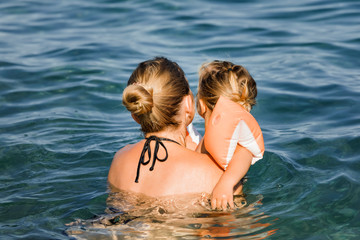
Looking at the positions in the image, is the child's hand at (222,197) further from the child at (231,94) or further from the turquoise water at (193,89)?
the turquoise water at (193,89)

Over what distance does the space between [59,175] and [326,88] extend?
13.7 ft

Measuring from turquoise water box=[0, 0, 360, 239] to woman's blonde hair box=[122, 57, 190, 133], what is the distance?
2.49 ft

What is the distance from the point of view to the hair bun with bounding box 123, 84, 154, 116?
391cm

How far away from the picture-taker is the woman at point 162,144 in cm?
405

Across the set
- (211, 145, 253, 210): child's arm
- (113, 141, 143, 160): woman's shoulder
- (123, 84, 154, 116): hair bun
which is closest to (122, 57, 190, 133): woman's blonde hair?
(123, 84, 154, 116): hair bun

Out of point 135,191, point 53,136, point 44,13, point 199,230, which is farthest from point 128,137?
point 44,13

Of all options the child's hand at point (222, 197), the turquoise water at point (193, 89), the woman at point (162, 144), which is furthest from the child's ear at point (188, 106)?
the turquoise water at point (193, 89)

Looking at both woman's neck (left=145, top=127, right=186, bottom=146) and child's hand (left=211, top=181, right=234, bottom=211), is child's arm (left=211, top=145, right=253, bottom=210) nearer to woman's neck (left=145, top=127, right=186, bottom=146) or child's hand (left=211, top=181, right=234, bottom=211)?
child's hand (left=211, top=181, right=234, bottom=211)

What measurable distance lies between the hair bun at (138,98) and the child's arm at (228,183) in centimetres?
79

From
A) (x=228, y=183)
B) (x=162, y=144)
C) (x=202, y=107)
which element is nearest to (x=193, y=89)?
(x=202, y=107)

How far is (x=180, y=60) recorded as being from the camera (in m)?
9.36

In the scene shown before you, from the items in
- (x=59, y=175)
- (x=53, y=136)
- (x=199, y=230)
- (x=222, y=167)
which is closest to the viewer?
(x=199, y=230)

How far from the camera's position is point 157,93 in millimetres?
4043

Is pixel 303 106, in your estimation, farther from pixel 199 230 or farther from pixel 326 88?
pixel 199 230
